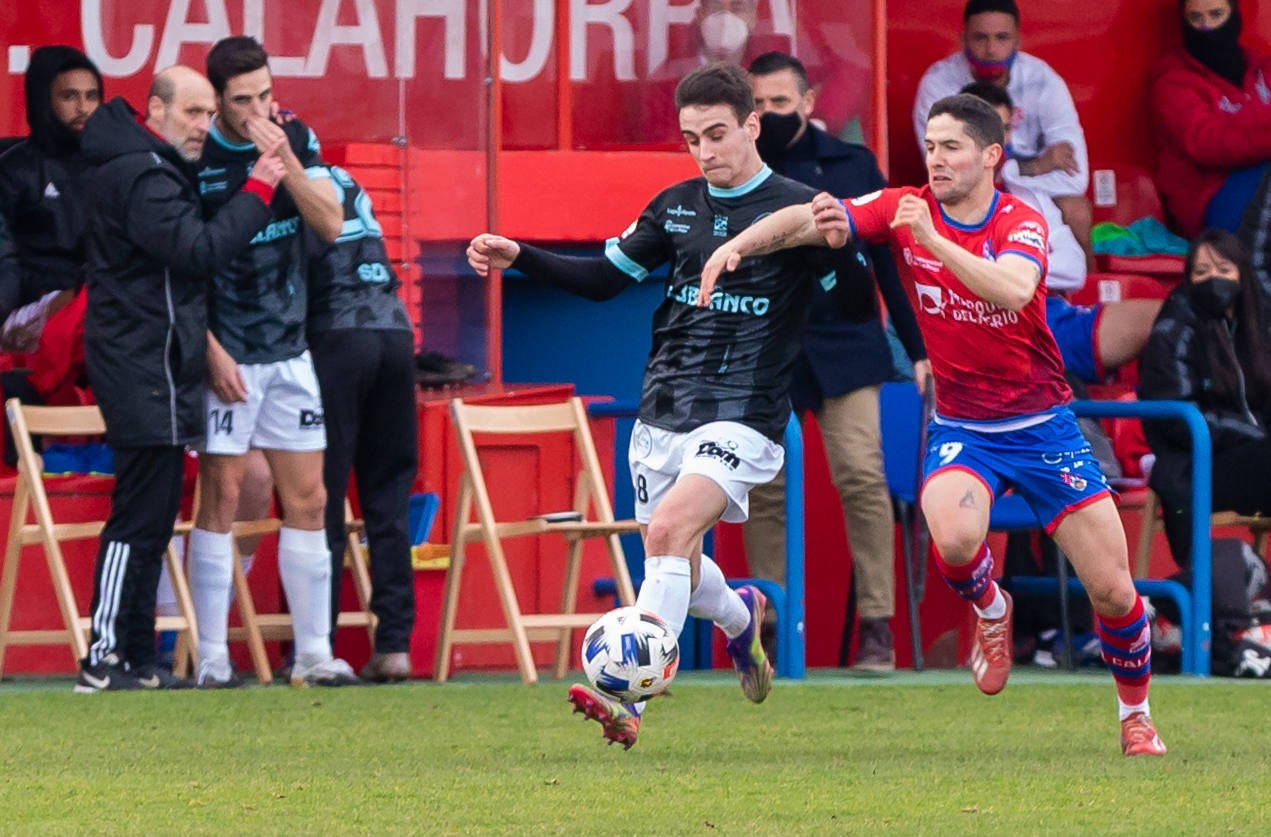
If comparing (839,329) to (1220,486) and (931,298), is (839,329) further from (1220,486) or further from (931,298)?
(931,298)

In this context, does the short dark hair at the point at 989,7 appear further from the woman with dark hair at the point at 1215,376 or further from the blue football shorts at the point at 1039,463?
A: the blue football shorts at the point at 1039,463

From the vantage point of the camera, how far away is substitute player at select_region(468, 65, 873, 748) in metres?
7.28

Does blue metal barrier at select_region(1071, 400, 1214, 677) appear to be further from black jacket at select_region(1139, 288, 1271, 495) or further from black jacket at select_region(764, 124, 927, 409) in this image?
black jacket at select_region(764, 124, 927, 409)

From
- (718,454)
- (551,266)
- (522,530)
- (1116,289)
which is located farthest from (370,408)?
(1116,289)

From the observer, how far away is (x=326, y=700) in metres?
8.75

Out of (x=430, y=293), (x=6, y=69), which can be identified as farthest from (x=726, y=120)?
(x=6, y=69)

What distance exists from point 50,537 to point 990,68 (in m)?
5.70

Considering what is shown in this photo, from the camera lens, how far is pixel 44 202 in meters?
10.9

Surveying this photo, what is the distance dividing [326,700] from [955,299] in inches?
112

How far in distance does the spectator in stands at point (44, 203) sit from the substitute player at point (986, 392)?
4.33 meters

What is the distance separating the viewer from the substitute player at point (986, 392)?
710 cm

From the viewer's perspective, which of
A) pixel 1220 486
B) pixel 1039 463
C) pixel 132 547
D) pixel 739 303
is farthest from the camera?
pixel 1220 486

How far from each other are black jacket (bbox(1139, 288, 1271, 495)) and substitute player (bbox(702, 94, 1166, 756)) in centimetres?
336

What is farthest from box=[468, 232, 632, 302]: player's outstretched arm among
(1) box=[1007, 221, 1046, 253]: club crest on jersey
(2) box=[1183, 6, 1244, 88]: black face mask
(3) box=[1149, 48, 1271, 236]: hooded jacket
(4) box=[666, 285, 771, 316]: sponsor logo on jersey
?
(2) box=[1183, 6, 1244, 88]: black face mask
